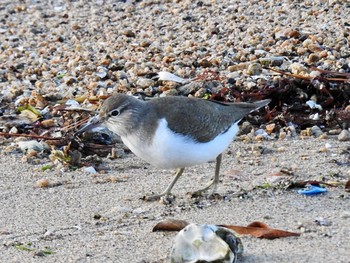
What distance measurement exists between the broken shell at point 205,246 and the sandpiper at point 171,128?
1.16 m

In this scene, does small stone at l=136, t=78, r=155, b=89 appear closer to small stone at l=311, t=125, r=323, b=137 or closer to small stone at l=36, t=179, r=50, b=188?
small stone at l=311, t=125, r=323, b=137

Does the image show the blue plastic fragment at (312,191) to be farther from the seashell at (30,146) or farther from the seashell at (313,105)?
the seashell at (30,146)

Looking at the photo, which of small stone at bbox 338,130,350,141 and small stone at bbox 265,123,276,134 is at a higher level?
small stone at bbox 338,130,350,141

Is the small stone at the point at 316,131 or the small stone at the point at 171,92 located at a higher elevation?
the small stone at the point at 171,92

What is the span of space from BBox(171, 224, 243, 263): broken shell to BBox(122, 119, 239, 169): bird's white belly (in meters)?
1.13

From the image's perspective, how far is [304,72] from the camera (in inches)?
328

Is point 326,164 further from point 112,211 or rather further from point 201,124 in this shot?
point 112,211

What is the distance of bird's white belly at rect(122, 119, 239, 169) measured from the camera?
228 inches

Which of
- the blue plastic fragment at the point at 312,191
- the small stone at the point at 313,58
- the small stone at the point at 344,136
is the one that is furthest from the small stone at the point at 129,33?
the blue plastic fragment at the point at 312,191

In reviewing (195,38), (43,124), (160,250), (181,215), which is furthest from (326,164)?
(195,38)

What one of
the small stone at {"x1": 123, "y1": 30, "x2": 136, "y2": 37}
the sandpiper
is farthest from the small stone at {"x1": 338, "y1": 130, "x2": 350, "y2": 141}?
the small stone at {"x1": 123, "y1": 30, "x2": 136, "y2": 37}

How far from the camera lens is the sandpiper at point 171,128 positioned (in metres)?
5.85

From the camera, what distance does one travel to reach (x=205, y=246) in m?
4.65

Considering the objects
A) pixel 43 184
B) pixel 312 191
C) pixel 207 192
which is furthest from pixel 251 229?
pixel 43 184
